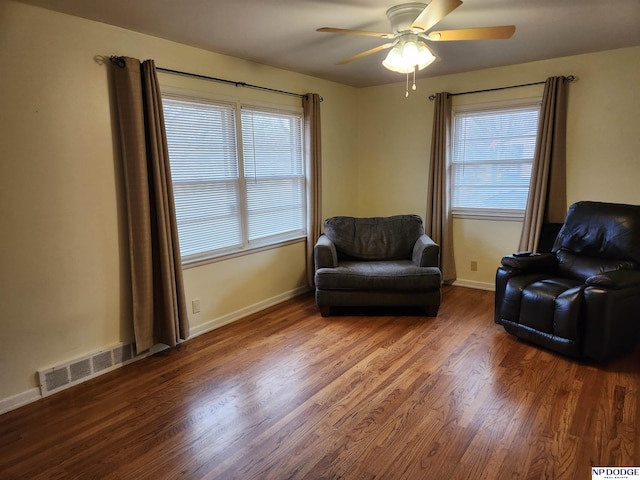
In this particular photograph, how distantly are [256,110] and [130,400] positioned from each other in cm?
265

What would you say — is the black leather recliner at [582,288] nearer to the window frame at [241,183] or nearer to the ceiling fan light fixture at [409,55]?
the ceiling fan light fixture at [409,55]

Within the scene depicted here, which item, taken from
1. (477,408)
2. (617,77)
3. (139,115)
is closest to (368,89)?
(617,77)

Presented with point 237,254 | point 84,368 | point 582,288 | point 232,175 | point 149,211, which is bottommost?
point 84,368

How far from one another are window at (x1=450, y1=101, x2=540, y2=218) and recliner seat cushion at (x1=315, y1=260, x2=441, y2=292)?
1.24m

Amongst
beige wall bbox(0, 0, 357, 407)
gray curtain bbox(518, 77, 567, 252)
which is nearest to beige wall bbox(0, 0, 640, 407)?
beige wall bbox(0, 0, 357, 407)

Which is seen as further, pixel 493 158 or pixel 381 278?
pixel 493 158

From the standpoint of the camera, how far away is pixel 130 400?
2.50m

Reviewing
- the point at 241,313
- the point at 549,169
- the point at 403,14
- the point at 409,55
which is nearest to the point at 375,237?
the point at 241,313

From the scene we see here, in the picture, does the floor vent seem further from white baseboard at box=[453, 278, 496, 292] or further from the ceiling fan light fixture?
white baseboard at box=[453, 278, 496, 292]

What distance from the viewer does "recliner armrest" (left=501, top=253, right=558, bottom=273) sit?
329cm

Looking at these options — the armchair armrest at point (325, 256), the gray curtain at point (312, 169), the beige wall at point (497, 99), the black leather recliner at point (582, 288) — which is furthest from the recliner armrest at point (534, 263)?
the gray curtain at point (312, 169)

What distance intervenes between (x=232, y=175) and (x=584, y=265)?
10.1 feet

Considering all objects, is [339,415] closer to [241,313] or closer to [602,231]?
[241,313]

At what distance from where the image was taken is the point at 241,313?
12.6 feet
